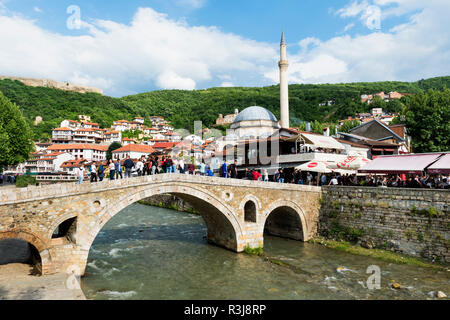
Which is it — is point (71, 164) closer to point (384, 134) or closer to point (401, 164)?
point (384, 134)

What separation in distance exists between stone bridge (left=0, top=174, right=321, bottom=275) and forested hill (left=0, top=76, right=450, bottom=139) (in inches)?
2389

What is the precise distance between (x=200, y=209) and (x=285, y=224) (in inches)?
233

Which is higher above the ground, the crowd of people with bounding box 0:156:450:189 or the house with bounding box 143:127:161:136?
the house with bounding box 143:127:161:136

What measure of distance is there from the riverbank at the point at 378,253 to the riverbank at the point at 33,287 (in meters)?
12.2

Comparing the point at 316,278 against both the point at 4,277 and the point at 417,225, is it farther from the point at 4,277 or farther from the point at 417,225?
the point at 4,277

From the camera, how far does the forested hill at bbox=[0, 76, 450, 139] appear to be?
79750 mm

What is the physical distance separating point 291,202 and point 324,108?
3041 inches

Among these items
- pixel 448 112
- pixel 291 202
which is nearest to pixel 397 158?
pixel 291 202

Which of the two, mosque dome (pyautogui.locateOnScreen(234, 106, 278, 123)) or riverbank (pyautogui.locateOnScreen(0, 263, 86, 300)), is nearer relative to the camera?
riverbank (pyautogui.locateOnScreen(0, 263, 86, 300))

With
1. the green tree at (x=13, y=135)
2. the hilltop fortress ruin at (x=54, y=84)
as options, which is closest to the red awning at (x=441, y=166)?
the green tree at (x=13, y=135)

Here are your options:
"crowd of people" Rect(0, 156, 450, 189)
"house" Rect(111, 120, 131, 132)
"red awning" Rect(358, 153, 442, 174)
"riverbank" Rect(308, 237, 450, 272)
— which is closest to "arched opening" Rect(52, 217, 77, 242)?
"crowd of people" Rect(0, 156, 450, 189)

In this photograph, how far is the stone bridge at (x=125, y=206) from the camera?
27.9 feet

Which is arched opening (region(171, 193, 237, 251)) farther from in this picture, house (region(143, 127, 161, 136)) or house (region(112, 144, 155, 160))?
house (region(143, 127, 161, 136))

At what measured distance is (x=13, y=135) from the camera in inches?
1029
